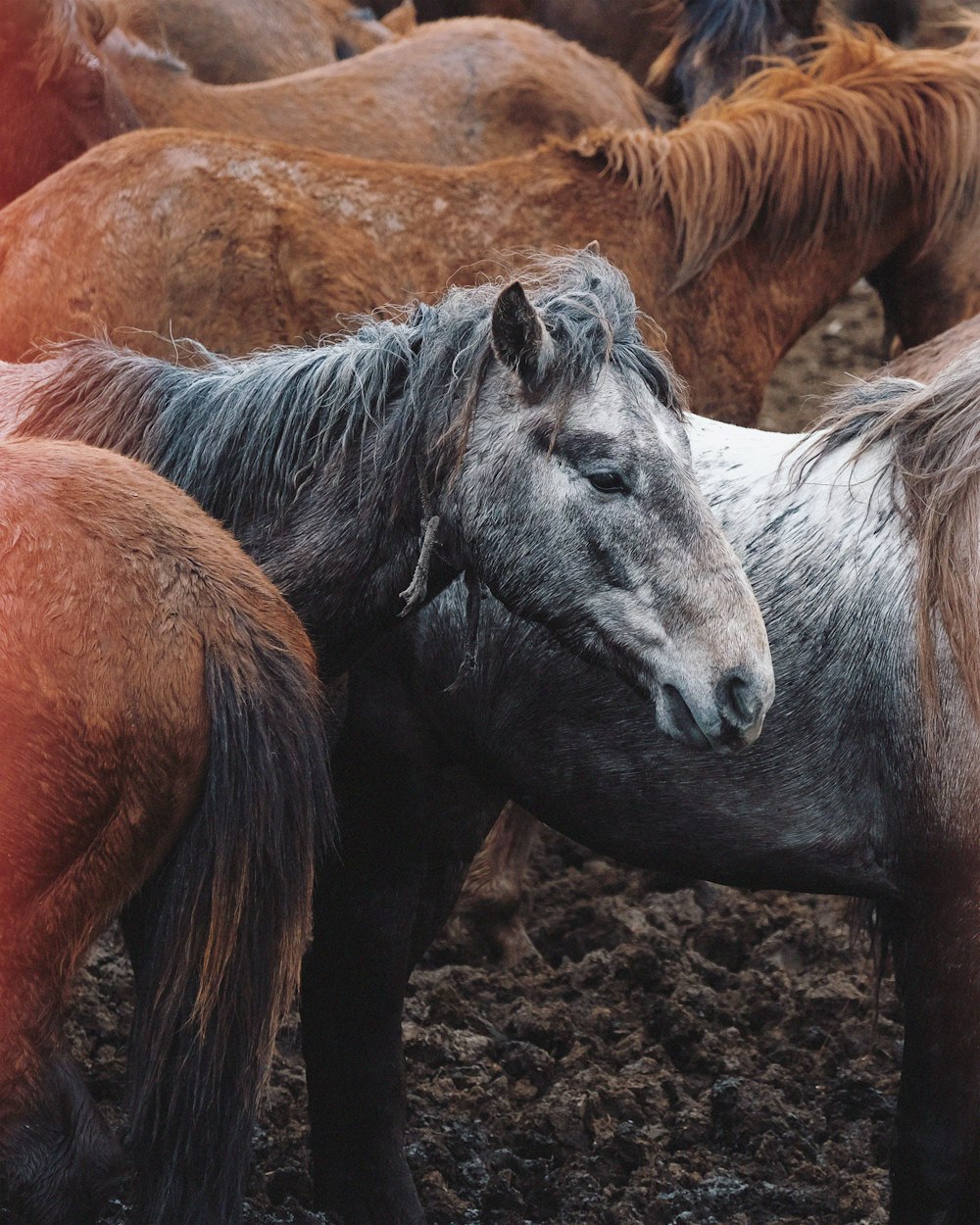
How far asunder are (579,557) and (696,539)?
19 cm

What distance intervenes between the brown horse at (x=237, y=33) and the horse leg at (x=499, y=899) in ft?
12.3

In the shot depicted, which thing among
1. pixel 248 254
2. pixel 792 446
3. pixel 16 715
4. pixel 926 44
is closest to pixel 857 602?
pixel 792 446

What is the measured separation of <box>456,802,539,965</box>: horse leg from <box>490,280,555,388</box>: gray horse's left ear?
6.32 feet

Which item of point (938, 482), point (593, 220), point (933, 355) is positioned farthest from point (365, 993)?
point (593, 220)

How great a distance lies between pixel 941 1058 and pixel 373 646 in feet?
4.20

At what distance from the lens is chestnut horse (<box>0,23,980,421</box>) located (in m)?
3.90

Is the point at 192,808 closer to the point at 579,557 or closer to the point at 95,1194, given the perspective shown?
the point at 95,1194

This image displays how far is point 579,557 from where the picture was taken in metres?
2.38

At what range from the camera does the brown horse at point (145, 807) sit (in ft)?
6.40

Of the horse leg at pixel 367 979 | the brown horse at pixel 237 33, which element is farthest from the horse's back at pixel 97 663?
the brown horse at pixel 237 33

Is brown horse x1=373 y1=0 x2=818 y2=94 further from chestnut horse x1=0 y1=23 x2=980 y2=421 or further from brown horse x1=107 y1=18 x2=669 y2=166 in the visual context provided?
chestnut horse x1=0 y1=23 x2=980 y2=421

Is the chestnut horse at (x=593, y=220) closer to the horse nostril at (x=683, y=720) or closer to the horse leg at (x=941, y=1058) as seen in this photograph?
the horse nostril at (x=683, y=720)

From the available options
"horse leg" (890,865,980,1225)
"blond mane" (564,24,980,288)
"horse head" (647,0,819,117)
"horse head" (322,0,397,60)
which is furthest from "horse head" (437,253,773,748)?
"horse head" (322,0,397,60)

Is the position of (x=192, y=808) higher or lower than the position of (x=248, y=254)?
lower
